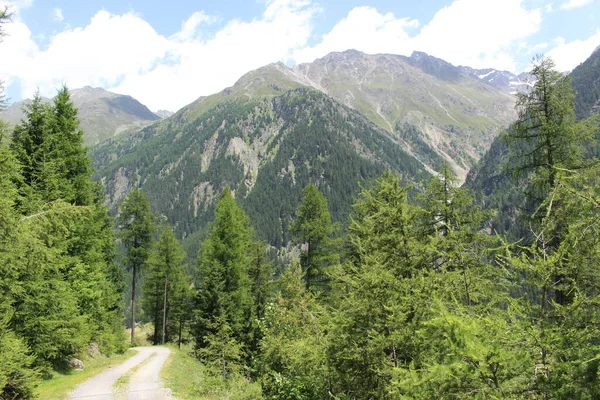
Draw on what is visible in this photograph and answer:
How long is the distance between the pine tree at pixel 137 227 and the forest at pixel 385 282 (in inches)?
201

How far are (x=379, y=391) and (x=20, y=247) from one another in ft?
32.7

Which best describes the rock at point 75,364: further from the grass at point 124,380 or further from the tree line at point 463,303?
the tree line at point 463,303

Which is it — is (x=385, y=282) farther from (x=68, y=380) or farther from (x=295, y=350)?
(x=68, y=380)

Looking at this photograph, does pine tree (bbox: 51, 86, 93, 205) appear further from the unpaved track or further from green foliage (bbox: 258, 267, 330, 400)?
green foliage (bbox: 258, 267, 330, 400)

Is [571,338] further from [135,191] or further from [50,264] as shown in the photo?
[135,191]

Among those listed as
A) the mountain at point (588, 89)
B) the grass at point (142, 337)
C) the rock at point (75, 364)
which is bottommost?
the grass at point (142, 337)

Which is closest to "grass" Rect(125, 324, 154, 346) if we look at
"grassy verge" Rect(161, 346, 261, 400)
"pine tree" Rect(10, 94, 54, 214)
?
"grassy verge" Rect(161, 346, 261, 400)

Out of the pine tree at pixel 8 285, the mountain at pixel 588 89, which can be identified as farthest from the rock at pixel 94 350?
the mountain at pixel 588 89

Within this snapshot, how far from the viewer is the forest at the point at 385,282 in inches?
180

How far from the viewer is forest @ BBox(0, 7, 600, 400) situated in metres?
4.57

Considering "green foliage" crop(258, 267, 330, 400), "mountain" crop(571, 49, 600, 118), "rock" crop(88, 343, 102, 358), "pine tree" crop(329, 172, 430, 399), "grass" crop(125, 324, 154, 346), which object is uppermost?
"mountain" crop(571, 49, 600, 118)

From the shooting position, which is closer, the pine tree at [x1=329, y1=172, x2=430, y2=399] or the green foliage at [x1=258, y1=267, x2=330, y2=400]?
the pine tree at [x1=329, y1=172, x2=430, y2=399]

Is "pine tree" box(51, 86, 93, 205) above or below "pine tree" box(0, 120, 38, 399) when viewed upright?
above

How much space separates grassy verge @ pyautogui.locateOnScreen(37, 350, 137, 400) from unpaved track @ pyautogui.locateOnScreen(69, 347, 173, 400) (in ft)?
1.25
